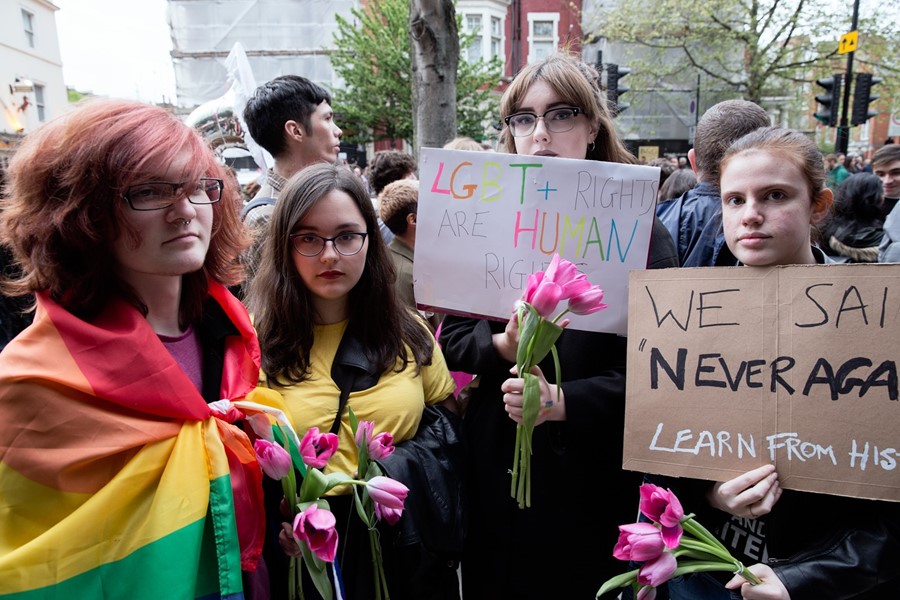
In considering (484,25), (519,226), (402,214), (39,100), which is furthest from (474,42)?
(519,226)

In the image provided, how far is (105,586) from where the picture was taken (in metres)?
1.13

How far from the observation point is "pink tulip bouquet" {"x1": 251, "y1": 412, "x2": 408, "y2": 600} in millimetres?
1147

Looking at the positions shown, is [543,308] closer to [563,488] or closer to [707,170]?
[563,488]

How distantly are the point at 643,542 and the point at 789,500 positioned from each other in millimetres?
437

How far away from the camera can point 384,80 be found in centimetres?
1969

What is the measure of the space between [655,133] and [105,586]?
89.5 ft

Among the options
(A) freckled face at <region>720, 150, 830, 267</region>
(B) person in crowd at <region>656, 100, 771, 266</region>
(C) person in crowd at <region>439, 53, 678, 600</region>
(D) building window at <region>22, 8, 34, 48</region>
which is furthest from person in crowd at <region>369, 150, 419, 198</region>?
(D) building window at <region>22, 8, 34, 48</region>

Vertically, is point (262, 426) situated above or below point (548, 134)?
below

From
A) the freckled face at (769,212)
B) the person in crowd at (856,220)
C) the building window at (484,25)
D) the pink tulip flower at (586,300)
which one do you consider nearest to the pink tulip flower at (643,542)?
the pink tulip flower at (586,300)

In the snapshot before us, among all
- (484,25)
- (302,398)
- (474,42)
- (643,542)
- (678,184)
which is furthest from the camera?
(474,42)

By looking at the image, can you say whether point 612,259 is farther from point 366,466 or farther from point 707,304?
point 366,466

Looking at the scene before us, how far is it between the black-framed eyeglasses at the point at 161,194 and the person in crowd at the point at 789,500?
1233 millimetres

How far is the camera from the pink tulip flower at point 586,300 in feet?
4.13

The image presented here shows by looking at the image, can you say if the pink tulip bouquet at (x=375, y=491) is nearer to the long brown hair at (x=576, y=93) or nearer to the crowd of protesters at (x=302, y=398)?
the crowd of protesters at (x=302, y=398)
